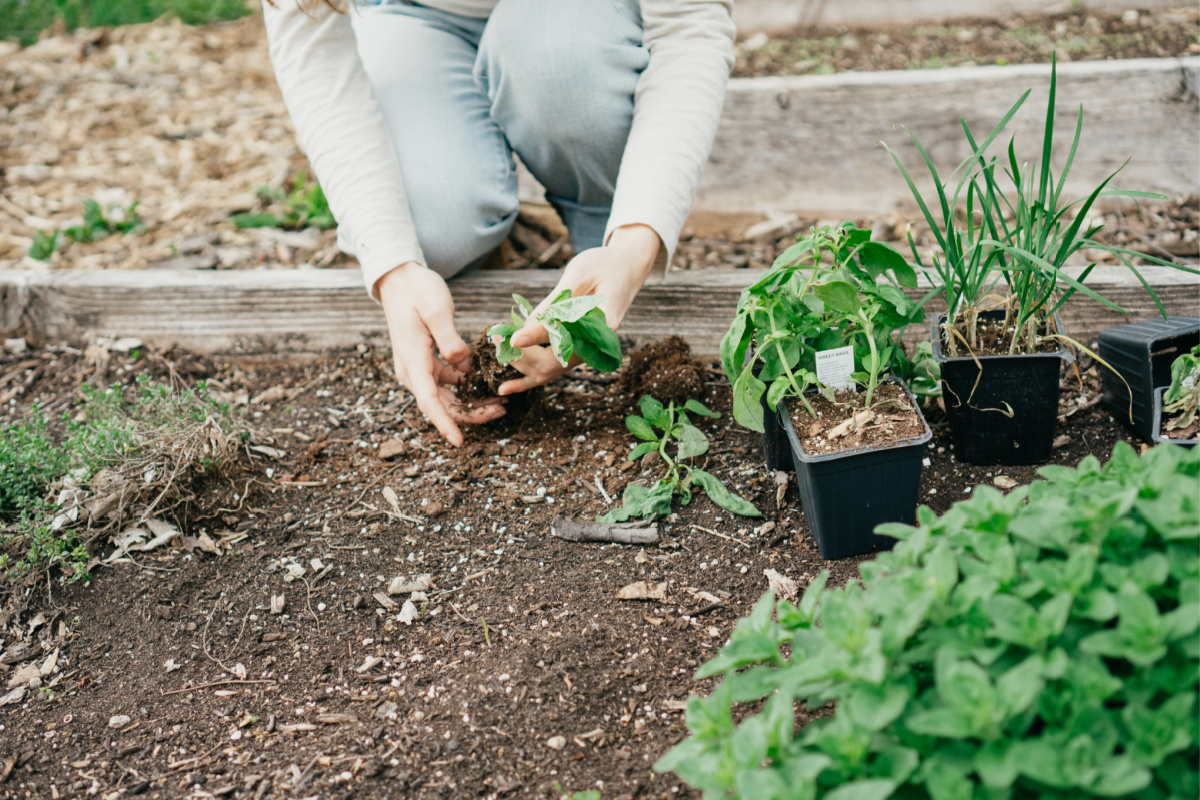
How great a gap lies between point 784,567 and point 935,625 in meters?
0.55

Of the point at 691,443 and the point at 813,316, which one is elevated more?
the point at 813,316

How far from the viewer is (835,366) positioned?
1.37 meters

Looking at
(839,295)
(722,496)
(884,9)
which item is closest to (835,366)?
(839,295)

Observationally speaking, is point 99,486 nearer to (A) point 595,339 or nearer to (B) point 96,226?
(A) point 595,339

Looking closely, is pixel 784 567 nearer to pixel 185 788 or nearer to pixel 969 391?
pixel 969 391

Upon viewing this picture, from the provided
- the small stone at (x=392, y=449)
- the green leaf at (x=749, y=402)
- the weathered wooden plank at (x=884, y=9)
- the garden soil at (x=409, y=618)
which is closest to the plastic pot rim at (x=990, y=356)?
the garden soil at (x=409, y=618)

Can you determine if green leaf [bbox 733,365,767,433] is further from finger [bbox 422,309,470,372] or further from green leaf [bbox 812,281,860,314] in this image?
finger [bbox 422,309,470,372]

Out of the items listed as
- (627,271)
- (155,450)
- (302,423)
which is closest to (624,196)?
(627,271)

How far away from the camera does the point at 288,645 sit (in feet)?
4.35

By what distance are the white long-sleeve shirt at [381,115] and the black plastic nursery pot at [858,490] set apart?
0.65 meters

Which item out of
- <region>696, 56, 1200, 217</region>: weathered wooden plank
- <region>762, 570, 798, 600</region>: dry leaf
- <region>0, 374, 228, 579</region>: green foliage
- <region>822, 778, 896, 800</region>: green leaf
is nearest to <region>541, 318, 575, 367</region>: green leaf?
<region>762, 570, 798, 600</region>: dry leaf

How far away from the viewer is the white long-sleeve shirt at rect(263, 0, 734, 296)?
5.65 ft

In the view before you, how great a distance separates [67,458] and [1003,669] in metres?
1.62

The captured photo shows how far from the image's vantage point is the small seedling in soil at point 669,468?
1.46m
